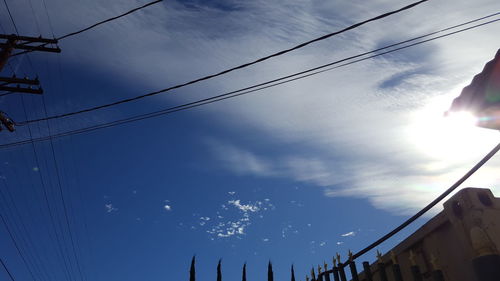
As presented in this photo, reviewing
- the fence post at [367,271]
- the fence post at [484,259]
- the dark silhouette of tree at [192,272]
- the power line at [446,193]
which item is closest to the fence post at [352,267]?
the fence post at [367,271]

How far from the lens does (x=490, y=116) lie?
3930mm

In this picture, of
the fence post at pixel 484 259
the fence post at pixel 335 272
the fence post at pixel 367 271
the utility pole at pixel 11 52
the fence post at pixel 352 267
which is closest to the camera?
the fence post at pixel 484 259

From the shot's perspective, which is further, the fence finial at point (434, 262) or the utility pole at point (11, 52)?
the utility pole at point (11, 52)

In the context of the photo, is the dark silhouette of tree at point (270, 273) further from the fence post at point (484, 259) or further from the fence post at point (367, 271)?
the fence post at point (484, 259)

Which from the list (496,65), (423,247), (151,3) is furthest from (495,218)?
(151,3)

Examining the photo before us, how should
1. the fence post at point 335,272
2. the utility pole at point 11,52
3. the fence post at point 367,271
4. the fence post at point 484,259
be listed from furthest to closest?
the utility pole at point 11,52 < the fence post at point 335,272 < the fence post at point 367,271 < the fence post at point 484,259

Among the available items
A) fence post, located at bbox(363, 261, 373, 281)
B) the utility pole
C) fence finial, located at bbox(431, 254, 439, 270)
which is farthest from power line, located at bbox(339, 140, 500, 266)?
the utility pole

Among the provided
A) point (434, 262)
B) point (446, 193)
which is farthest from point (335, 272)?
point (446, 193)

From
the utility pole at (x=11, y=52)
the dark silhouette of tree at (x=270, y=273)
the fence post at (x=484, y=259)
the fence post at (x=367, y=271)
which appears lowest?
the fence post at (x=484, y=259)

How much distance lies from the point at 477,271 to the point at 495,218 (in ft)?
3.02

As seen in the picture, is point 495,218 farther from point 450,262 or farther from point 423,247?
point 423,247

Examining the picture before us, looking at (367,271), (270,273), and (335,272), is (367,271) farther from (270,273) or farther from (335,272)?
(270,273)

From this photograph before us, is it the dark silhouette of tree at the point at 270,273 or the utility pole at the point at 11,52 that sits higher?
the utility pole at the point at 11,52

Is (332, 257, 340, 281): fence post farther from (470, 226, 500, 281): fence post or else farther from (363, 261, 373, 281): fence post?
(470, 226, 500, 281): fence post
